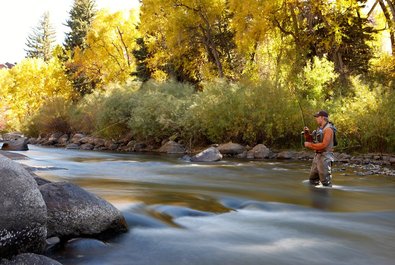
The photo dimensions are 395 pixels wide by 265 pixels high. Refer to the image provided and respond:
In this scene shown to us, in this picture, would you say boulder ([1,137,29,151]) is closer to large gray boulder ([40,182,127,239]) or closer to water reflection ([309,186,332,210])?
water reflection ([309,186,332,210])

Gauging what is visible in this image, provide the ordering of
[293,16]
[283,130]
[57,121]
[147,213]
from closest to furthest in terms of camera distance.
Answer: [147,213], [283,130], [293,16], [57,121]

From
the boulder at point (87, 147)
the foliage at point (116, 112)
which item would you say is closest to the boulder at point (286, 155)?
the foliage at point (116, 112)

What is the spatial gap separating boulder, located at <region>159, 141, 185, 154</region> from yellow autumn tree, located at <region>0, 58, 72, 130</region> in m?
28.8

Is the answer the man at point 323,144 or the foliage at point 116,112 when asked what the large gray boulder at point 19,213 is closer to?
the man at point 323,144

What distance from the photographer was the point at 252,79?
75.9 ft

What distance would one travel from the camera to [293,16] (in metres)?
23.5

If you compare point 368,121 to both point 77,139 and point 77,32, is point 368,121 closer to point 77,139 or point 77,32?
point 77,139

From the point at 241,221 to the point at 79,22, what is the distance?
1812 inches

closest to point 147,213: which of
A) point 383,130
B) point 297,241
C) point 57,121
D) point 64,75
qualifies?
point 297,241

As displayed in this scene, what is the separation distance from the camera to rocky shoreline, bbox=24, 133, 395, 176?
50.6 feet

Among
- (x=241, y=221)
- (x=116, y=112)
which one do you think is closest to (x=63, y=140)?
(x=116, y=112)

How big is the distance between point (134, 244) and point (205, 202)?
2.80 meters

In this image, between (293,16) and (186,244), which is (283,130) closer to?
(293,16)

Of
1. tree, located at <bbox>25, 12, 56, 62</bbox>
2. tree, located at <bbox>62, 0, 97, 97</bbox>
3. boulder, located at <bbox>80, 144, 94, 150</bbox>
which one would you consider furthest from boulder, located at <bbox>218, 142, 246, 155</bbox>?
tree, located at <bbox>25, 12, 56, 62</bbox>
